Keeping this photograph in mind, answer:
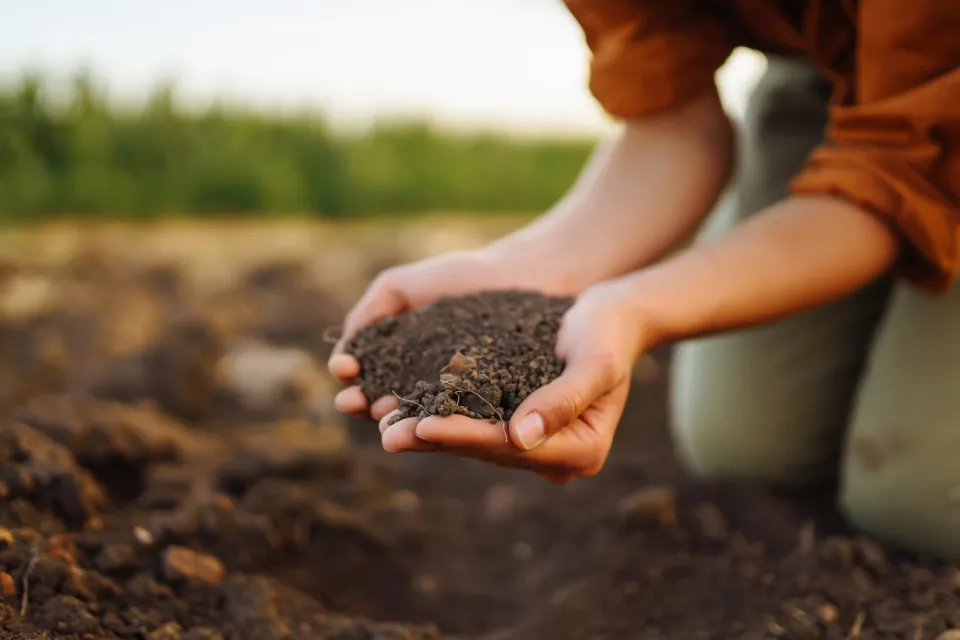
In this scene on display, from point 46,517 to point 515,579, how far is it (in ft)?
2.76

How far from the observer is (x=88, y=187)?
3857 mm

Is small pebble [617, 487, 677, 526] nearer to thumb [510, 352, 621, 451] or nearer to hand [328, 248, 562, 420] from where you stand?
hand [328, 248, 562, 420]

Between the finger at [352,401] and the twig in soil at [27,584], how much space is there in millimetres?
458

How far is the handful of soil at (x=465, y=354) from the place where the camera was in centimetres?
110

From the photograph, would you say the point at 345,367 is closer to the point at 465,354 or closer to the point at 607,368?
the point at 465,354

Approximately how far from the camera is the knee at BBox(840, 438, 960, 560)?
166 centimetres

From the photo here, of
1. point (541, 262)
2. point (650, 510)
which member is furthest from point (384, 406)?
point (650, 510)

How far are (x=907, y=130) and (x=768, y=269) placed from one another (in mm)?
287

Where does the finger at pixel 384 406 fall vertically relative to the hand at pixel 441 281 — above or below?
below

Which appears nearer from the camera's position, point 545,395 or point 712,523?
point 545,395

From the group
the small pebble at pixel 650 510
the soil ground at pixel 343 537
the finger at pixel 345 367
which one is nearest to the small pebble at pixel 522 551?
the soil ground at pixel 343 537

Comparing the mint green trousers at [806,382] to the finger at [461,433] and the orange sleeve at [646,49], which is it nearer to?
the orange sleeve at [646,49]

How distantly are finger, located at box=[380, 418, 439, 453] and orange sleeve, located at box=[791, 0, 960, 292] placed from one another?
2.60ft

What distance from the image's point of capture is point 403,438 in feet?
3.44
